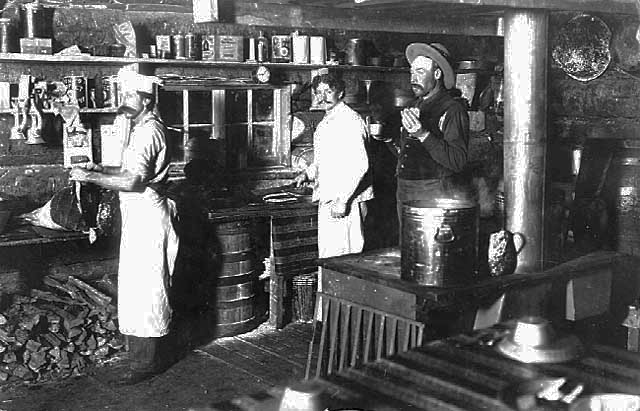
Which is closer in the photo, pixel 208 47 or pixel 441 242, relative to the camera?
pixel 441 242

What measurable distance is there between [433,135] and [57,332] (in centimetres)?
333

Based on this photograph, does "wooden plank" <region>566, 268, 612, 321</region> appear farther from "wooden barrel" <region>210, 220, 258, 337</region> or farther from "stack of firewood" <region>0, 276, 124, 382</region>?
"stack of firewood" <region>0, 276, 124, 382</region>

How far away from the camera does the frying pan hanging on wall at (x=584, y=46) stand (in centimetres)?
921

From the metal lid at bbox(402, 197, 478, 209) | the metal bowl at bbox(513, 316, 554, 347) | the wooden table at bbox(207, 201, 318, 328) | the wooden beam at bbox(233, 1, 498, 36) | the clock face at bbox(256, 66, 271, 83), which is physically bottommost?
the wooden table at bbox(207, 201, 318, 328)

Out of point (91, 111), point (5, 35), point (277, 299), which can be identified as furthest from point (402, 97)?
point (5, 35)

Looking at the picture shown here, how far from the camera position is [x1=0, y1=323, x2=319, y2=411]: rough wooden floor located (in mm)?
5406

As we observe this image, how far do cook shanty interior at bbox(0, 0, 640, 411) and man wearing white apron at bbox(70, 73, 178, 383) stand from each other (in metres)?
0.02

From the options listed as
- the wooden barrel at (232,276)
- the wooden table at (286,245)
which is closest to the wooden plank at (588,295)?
the wooden table at (286,245)

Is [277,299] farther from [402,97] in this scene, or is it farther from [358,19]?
[402,97]

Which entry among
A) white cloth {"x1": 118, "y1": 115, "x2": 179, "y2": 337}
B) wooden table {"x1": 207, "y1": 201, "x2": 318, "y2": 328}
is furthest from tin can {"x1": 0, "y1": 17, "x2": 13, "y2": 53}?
wooden table {"x1": 207, "y1": 201, "x2": 318, "y2": 328}

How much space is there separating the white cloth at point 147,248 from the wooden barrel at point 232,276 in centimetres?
95

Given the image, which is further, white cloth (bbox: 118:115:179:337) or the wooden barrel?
the wooden barrel

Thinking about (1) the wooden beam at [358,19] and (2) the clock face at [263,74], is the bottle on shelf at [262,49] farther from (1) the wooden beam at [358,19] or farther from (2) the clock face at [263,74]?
(1) the wooden beam at [358,19]

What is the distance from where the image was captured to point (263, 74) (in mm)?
7836
